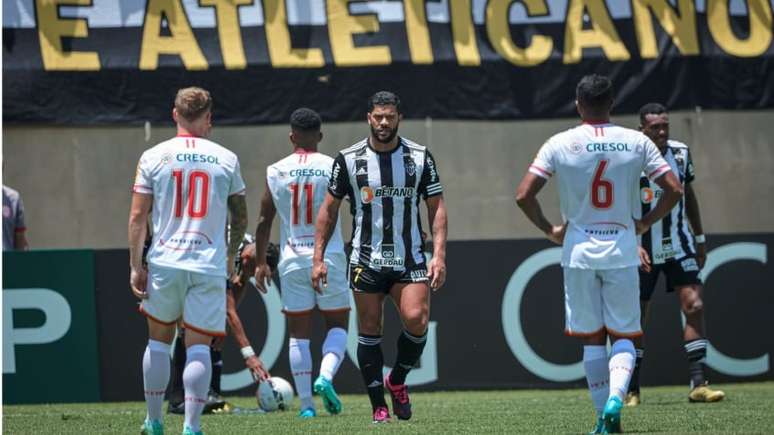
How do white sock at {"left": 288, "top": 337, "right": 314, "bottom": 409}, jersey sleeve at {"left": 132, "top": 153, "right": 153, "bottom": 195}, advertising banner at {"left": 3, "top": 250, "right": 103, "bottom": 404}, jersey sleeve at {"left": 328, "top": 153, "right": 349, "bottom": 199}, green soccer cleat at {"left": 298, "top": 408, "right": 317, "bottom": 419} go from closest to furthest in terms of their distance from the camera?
jersey sleeve at {"left": 132, "top": 153, "right": 153, "bottom": 195} < jersey sleeve at {"left": 328, "top": 153, "right": 349, "bottom": 199} < green soccer cleat at {"left": 298, "top": 408, "right": 317, "bottom": 419} < white sock at {"left": 288, "top": 337, "right": 314, "bottom": 409} < advertising banner at {"left": 3, "top": 250, "right": 103, "bottom": 404}

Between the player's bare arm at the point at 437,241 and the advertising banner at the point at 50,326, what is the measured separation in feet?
17.2

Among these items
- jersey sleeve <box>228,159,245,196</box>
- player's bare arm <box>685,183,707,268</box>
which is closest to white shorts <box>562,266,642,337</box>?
jersey sleeve <box>228,159,245,196</box>

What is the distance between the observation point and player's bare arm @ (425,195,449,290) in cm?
808

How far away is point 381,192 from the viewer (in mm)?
8297

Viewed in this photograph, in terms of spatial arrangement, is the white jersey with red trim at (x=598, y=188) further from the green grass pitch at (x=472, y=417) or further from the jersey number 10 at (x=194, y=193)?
the jersey number 10 at (x=194, y=193)

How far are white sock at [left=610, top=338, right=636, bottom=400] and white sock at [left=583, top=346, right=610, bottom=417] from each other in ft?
0.29

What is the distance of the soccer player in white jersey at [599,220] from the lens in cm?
713

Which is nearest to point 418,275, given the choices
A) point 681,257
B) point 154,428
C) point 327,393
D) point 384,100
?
point 384,100

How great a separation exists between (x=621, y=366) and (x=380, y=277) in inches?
71.0

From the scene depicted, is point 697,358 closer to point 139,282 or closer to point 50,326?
point 139,282

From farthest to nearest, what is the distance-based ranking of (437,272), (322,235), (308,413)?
1. (308,413)
2. (322,235)
3. (437,272)

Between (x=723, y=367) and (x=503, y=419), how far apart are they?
4.72 metres

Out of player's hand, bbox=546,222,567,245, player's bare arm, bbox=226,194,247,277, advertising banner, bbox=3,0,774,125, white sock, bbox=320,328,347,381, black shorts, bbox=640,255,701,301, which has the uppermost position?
advertising banner, bbox=3,0,774,125

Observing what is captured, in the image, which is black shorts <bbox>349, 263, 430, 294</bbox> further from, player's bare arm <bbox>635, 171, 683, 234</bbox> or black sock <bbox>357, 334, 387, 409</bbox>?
player's bare arm <bbox>635, 171, 683, 234</bbox>
